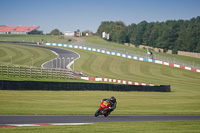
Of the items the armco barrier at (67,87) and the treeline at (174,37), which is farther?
the treeline at (174,37)

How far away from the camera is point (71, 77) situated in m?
51.4

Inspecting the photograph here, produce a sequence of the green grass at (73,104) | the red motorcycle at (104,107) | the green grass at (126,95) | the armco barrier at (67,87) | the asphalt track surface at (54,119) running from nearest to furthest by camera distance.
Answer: the asphalt track surface at (54,119)
the red motorcycle at (104,107)
the green grass at (73,104)
the green grass at (126,95)
the armco barrier at (67,87)

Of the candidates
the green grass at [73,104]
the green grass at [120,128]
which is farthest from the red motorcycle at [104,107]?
the green grass at [120,128]

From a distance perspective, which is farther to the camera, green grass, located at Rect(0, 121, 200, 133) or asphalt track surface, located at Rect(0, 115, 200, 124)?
asphalt track surface, located at Rect(0, 115, 200, 124)

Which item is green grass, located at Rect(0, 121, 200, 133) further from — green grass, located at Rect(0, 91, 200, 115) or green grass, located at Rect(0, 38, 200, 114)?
green grass, located at Rect(0, 38, 200, 114)

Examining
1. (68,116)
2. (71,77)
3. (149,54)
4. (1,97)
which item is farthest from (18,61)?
(68,116)

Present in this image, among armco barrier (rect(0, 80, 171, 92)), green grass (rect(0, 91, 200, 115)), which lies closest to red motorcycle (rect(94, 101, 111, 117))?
green grass (rect(0, 91, 200, 115))

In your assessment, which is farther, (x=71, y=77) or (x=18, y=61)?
(x=18, y=61)

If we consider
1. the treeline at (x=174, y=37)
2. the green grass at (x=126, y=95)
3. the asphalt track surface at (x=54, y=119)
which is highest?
the treeline at (x=174, y=37)

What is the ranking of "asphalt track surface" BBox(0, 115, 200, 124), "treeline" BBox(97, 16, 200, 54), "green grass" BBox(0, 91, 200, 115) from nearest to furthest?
1. "asphalt track surface" BBox(0, 115, 200, 124)
2. "green grass" BBox(0, 91, 200, 115)
3. "treeline" BBox(97, 16, 200, 54)

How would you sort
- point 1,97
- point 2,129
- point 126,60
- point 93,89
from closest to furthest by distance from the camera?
point 2,129 → point 1,97 → point 93,89 → point 126,60

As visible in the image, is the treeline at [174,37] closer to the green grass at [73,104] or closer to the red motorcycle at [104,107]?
the green grass at [73,104]

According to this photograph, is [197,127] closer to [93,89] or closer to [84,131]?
[84,131]

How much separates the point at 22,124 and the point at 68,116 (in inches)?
163
